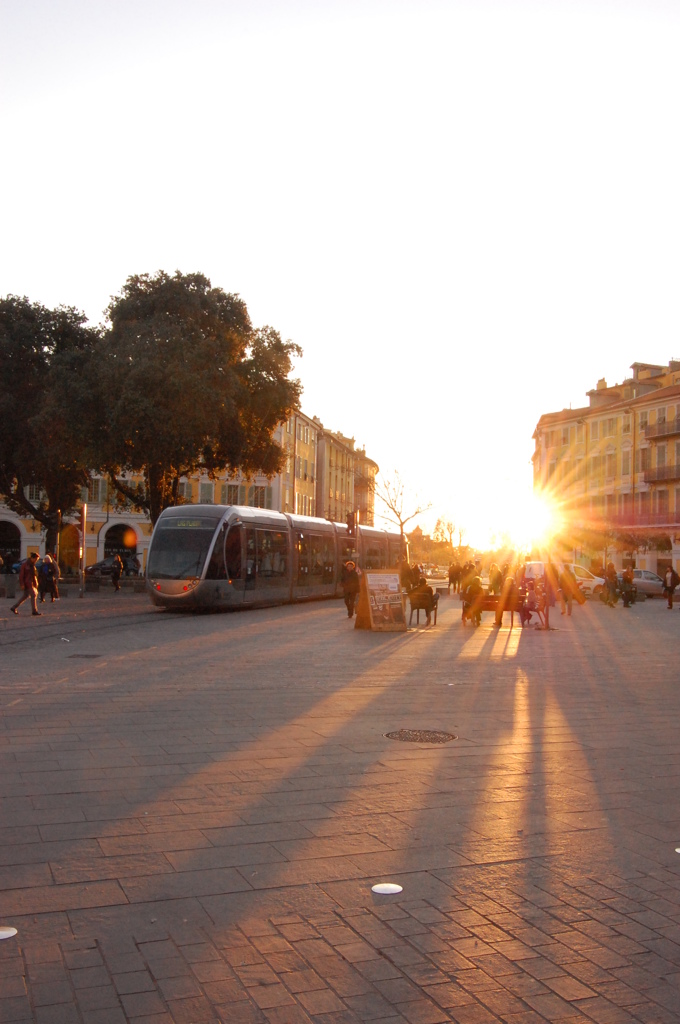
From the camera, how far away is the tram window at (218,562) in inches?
1157

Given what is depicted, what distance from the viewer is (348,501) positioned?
11800 centimetres

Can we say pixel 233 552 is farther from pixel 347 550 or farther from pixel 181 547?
pixel 347 550

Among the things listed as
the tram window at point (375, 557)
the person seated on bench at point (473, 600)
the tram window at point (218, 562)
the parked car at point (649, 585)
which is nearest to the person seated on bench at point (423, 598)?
the person seated on bench at point (473, 600)

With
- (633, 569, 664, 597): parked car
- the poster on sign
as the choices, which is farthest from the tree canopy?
(633, 569, 664, 597): parked car

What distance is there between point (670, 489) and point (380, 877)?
2993 inches

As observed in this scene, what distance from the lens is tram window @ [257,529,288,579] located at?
3278 centimetres

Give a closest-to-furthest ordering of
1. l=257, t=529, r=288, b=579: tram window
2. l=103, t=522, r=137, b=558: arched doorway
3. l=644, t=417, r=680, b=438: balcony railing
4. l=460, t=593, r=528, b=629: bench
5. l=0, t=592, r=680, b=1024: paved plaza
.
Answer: l=0, t=592, r=680, b=1024: paved plaza, l=460, t=593, r=528, b=629: bench, l=257, t=529, r=288, b=579: tram window, l=644, t=417, r=680, b=438: balcony railing, l=103, t=522, r=137, b=558: arched doorway

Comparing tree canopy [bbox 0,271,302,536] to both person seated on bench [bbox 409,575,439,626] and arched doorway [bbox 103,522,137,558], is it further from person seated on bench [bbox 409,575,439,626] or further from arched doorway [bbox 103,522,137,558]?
arched doorway [bbox 103,522,137,558]

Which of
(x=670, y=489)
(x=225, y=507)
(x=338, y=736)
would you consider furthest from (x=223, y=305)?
(x=670, y=489)

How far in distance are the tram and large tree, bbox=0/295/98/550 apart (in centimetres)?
972

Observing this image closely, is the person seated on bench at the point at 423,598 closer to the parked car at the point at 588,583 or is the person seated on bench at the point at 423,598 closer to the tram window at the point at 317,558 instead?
the tram window at the point at 317,558

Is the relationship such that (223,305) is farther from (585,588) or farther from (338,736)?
(338,736)

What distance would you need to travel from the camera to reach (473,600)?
27219 mm

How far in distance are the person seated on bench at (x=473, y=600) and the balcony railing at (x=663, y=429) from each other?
52.0 metres
